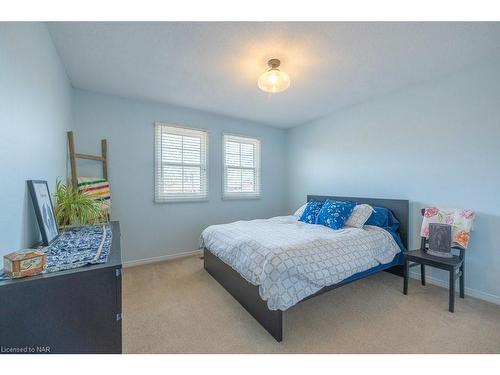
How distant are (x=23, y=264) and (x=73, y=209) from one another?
1.20m

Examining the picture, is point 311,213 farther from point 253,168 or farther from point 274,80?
point 274,80

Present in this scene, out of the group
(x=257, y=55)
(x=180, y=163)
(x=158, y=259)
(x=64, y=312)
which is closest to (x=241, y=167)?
(x=180, y=163)

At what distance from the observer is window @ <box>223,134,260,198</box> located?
155 inches

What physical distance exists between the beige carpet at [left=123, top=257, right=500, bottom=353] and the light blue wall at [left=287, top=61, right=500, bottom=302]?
700 mm

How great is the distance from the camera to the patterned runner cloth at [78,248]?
40.8 inches

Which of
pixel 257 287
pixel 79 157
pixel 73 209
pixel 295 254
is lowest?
pixel 257 287

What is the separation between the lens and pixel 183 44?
1918 millimetres

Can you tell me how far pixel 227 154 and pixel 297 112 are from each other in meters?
1.44

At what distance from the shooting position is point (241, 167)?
4105 millimetres

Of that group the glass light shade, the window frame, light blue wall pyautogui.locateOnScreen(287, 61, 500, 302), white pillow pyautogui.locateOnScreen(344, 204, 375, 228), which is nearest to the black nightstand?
light blue wall pyautogui.locateOnScreen(287, 61, 500, 302)
